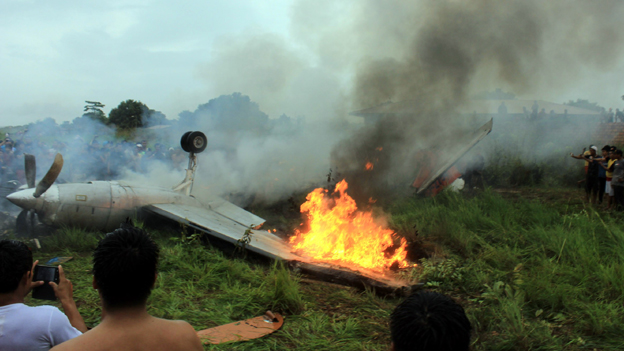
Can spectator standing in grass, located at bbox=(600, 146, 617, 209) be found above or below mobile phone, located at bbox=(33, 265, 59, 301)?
above

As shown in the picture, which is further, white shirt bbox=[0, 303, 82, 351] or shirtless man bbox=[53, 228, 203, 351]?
white shirt bbox=[0, 303, 82, 351]

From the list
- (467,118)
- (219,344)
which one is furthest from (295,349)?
(467,118)

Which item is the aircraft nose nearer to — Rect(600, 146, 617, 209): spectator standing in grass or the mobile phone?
the mobile phone

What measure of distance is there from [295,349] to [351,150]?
27.6 ft

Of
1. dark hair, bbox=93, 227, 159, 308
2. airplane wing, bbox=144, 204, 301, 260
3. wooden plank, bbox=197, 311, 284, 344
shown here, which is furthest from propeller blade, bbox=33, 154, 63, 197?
dark hair, bbox=93, 227, 159, 308

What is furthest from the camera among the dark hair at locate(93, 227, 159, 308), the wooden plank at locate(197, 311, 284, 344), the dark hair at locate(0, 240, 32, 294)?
the wooden plank at locate(197, 311, 284, 344)

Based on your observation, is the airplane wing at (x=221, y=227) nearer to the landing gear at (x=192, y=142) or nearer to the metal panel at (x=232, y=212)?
the metal panel at (x=232, y=212)

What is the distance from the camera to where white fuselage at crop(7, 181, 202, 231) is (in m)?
7.88

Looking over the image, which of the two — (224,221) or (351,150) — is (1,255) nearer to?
(224,221)

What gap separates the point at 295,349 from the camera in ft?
13.3

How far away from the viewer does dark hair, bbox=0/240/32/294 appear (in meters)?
2.07

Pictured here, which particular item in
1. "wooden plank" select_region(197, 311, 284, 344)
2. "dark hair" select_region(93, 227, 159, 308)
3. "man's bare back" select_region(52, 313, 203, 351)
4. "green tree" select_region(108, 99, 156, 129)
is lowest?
"wooden plank" select_region(197, 311, 284, 344)

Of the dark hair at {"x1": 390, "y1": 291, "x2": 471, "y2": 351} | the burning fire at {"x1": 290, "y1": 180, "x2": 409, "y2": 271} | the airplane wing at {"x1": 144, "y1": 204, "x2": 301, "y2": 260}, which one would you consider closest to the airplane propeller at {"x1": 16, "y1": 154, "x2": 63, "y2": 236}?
the airplane wing at {"x1": 144, "y1": 204, "x2": 301, "y2": 260}

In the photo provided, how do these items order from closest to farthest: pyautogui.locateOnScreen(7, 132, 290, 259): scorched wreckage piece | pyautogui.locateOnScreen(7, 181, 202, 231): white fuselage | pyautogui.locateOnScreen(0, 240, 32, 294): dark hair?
pyautogui.locateOnScreen(0, 240, 32, 294): dark hair < pyautogui.locateOnScreen(7, 132, 290, 259): scorched wreckage piece < pyautogui.locateOnScreen(7, 181, 202, 231): white fuselage
